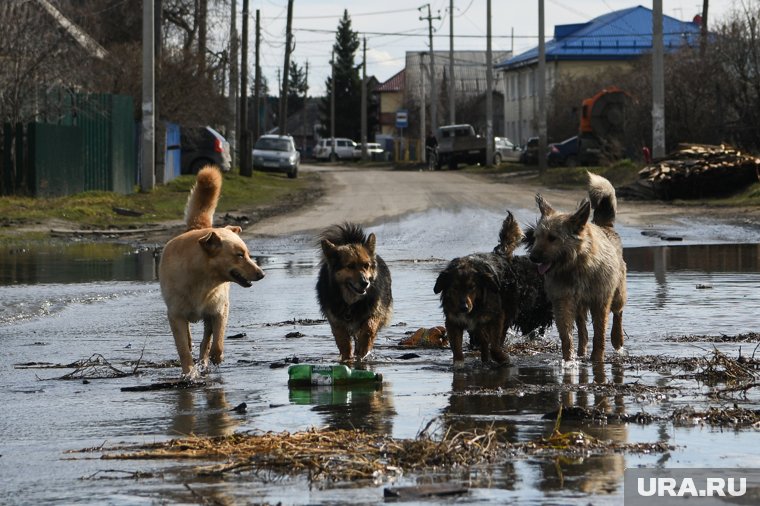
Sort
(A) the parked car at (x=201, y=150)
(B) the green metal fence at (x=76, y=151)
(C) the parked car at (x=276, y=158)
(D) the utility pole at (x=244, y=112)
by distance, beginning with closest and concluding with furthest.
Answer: (B) the green metal fence at (x=76, y=151)
(A) the parked car at (x=201, y=150)
(D) the utility pole at (x=244, y=112)
(C) the parked car at (x=276, y=158)

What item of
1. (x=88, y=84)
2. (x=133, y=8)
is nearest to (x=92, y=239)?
(x=88, y=84)

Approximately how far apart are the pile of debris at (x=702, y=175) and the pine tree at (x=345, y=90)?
88.8 m

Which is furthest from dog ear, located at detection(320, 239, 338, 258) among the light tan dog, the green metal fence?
the green metal fence

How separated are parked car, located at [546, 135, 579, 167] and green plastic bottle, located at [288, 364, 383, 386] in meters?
48.7

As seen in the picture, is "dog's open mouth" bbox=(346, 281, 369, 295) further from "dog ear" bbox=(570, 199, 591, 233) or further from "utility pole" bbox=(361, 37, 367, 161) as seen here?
"utility pole" bbox=(361, 37, 367, 161)

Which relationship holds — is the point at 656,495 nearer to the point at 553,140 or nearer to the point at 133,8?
the point at 133,8

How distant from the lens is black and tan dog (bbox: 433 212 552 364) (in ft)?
30.8

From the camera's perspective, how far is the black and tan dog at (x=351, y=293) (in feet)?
31.9

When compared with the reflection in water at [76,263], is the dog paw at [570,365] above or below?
below

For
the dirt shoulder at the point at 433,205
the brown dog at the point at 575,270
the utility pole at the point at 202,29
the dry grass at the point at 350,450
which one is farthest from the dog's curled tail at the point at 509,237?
the utility pole at the point at 202,29

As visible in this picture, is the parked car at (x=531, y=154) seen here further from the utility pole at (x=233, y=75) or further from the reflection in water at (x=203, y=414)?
the reflection in water at (x=203, y=414)

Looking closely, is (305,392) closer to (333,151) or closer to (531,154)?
(531,154)

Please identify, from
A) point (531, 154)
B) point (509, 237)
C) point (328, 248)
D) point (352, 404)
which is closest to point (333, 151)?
point (531, 154)
